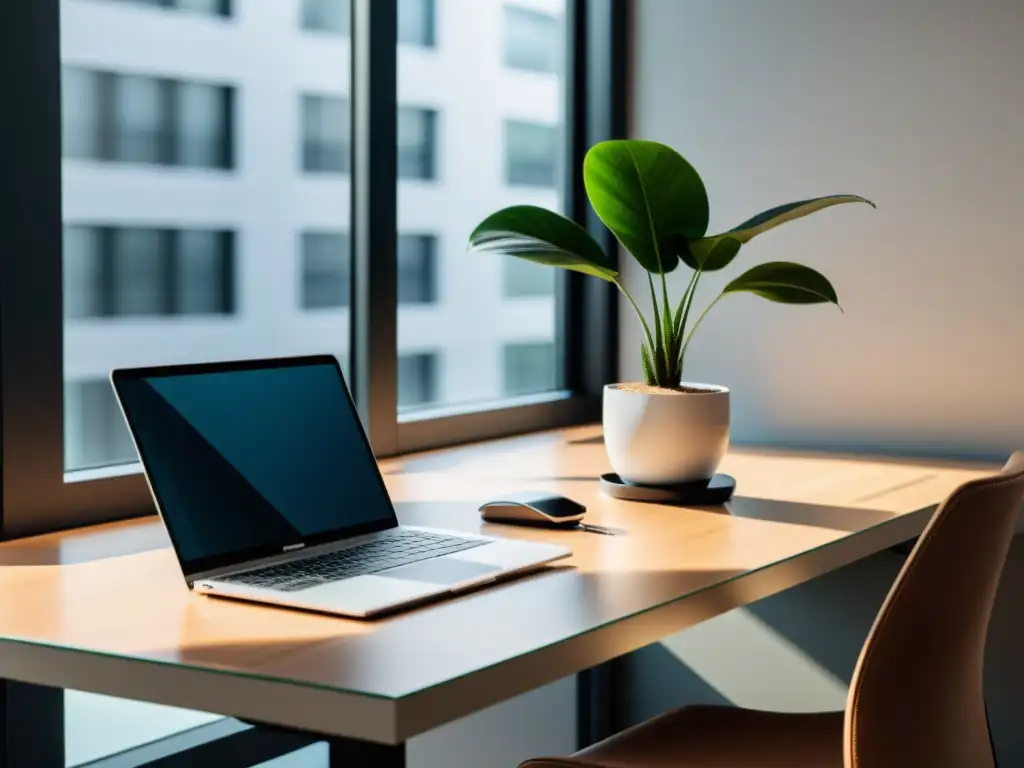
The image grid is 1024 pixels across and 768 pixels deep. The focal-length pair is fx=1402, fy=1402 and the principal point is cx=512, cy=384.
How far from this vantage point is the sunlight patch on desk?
249cm

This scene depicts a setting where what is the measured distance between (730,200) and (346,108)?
2.62 ft

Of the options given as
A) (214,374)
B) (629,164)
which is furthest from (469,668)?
(629,164)

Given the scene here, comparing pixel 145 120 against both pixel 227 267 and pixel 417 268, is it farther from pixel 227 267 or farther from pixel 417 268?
pixel 417 268

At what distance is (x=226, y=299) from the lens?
2029 millimetres

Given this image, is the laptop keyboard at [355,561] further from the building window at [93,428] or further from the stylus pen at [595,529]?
the building window at [93,428]

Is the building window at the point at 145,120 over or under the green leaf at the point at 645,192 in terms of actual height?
over

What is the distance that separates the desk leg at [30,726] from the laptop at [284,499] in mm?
447

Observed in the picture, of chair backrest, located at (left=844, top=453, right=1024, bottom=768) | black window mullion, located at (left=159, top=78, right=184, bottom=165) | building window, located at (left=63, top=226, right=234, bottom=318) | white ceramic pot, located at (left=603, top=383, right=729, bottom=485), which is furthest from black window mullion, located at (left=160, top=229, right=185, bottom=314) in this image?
chair backrest, located at (left=844, top=453, right=1024, bottom=768)

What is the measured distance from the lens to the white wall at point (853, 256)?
2367 millimetres

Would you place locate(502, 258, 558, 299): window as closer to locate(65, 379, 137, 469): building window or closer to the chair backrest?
locate(65, 379, 137, 469): building window

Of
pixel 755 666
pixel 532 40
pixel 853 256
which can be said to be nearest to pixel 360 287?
pixel 532 40

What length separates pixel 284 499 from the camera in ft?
4.81

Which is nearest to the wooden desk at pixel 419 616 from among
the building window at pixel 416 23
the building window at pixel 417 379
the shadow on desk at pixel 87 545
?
the shadow on desk at pixel 87 545

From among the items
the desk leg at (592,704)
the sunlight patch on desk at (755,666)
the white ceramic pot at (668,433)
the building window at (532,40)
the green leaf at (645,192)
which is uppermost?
the building window at (532,40)
